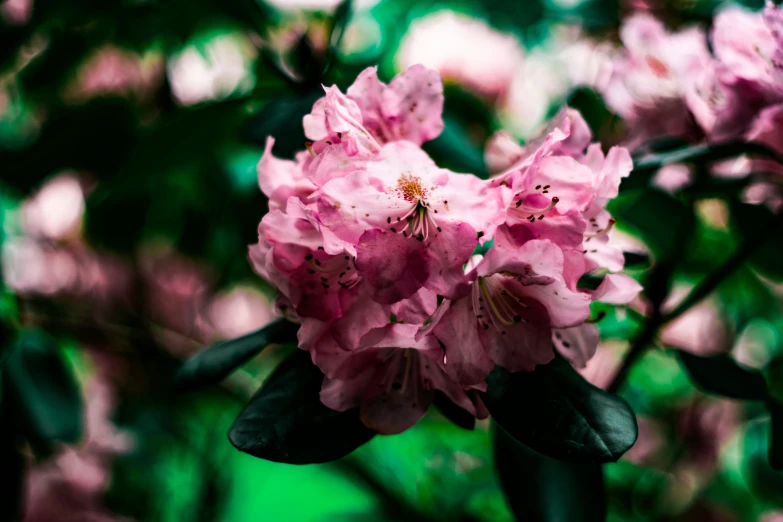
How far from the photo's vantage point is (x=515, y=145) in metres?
0.58

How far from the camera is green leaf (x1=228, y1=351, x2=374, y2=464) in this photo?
1.58ft

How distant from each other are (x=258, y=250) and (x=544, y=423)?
10.5 inches

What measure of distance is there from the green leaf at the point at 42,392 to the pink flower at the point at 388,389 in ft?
1.89

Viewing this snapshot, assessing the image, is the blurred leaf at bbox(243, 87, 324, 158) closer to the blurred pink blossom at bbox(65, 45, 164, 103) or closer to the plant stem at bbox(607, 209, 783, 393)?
the plant stem at bbox(607, 209, 783, 393)

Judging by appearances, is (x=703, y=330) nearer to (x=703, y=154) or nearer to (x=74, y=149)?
(x=703, y=154)

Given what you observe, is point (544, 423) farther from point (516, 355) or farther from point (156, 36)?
point (156, 36)

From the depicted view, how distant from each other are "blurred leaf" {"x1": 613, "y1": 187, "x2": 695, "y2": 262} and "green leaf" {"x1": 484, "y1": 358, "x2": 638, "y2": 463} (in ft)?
1.12

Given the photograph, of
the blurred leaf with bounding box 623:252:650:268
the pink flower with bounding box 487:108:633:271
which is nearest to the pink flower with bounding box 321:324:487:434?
the pink flower with bounding box 487:108:633:271

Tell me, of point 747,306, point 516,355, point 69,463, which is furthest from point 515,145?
point 69,463

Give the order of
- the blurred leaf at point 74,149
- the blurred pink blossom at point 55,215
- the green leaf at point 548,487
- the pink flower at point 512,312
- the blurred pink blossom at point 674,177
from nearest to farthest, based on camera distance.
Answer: the pink flower at point 512,312, the green leaf at point 548,487, the blurred pink blossom at point 674,177, the blurred leaf at point 74,149, the blurred pink blossom at point 55,215

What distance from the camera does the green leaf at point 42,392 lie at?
888 millimetres

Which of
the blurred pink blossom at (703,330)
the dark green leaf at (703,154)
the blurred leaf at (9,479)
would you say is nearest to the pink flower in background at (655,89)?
the dark green leaf at (703,154)

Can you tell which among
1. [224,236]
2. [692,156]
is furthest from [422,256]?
[224,236]

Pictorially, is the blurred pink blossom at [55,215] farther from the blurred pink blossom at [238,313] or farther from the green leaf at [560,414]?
the green leaf at [560,414]
